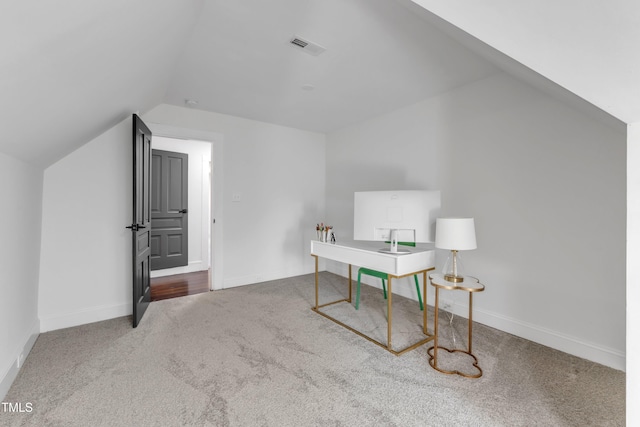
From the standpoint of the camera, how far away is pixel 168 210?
4727mm

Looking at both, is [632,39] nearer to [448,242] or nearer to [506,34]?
[506,34]

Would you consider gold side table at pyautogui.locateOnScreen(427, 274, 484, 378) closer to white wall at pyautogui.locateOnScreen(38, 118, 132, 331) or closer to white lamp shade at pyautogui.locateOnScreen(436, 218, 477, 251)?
white lamp shade at pyautogui.locateOnScreen(436, 218, 477, 251)

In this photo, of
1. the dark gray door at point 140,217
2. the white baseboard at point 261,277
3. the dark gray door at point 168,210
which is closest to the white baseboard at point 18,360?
the dark gray door at point 140,217

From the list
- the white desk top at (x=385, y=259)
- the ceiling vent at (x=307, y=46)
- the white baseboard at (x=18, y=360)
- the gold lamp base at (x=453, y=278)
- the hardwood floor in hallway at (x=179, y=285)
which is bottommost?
the hardwood floor in hallway at (x=179, y=285)

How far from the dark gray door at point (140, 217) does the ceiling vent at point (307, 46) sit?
160cm

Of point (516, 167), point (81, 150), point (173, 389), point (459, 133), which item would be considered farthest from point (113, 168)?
point (516, 167)

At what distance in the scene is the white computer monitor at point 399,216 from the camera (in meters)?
2.53

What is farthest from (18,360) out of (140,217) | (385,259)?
(385,259)

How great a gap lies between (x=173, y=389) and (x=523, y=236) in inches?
114

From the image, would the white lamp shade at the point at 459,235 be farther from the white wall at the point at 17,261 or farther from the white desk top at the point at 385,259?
the white wall at the point at 17,261

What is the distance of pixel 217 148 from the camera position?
149 inches

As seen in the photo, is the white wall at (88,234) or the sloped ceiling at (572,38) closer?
the sloped ceiling at (572,38)

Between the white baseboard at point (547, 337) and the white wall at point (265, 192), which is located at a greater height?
the white wall at point (265, 192)

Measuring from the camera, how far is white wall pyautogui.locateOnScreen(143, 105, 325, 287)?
12.7 ft
